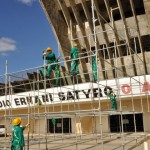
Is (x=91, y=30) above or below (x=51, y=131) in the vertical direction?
above

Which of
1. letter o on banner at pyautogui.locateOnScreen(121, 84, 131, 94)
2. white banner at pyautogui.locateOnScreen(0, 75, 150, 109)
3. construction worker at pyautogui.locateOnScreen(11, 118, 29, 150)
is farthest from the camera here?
letter o on banner at pyautogui.locateOnScreen(121, 84, 131, 94)

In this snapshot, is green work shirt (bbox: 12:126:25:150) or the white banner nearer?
green work shirt (bbox: 12:126:25:150)

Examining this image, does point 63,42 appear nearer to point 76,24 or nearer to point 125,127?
point 76,24

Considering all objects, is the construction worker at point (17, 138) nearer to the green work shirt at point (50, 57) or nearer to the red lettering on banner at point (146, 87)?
the green work shirt at point (50, 57)

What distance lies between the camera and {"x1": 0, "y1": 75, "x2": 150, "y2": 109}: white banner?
17766mm

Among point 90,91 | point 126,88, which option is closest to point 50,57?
point 90,91

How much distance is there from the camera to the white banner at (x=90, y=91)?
17766 millimetres

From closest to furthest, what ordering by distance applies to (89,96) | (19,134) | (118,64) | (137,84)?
(19,134) < (137,84) < (89,96) < (118,64)

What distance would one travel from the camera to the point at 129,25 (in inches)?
813

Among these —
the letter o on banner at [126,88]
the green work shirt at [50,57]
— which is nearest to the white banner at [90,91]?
the letter o on banner at [126,88]

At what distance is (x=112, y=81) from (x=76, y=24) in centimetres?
720

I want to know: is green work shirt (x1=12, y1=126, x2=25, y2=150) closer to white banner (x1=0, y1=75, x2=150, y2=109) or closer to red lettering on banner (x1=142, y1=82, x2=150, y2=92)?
white banner (x1=0, y1=75, x2=150, y2=109)

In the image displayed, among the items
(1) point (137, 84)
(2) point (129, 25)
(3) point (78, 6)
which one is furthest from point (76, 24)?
(1) point (137, 84)

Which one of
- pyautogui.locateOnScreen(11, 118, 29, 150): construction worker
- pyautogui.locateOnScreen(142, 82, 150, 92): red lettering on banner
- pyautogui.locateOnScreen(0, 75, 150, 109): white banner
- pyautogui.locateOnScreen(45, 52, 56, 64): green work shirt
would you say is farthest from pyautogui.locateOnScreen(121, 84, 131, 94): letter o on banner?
pyautogui.locateOnScreen(11, 118, 29, 150): construction worker
